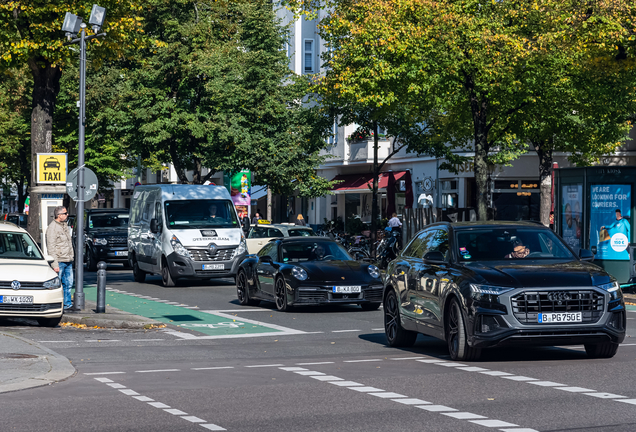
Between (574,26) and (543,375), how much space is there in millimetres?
15707

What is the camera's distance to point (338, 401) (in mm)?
8984

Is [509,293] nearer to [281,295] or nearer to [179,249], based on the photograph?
[281,295]

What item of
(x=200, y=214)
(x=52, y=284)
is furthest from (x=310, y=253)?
(x=200, y=214)

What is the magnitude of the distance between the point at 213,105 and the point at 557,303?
106 ft

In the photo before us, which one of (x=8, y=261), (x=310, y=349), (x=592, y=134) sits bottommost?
(x=310, y=349)

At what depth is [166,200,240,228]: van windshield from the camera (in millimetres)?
27109

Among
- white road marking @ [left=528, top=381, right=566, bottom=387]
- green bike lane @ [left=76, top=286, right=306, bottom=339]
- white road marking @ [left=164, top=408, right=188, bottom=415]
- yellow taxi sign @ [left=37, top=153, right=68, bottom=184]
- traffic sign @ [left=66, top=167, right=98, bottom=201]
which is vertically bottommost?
green bike lane @ [left=76, top=286, right=306, bottom=339]

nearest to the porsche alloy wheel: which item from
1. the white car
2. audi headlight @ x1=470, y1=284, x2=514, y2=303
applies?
the white car

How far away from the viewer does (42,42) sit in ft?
79.2

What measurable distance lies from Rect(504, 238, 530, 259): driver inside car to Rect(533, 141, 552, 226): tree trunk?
2812 cm

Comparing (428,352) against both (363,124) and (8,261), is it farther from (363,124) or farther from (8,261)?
(363,124)

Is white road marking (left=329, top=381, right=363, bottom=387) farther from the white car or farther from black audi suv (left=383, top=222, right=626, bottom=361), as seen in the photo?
the white car

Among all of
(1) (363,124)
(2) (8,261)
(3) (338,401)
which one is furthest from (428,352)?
(1) (363,124)

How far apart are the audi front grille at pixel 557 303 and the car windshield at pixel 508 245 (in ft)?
3.46
